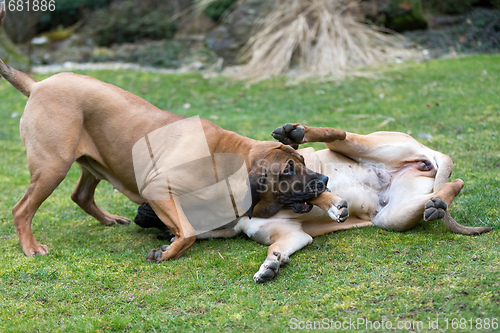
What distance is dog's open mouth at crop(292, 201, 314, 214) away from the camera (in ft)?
14.0

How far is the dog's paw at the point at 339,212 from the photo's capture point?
12.8ft

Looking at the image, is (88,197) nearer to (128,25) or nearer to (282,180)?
(282,180)

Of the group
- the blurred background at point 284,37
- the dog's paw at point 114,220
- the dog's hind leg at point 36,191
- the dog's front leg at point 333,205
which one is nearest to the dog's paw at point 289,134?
the dog's front leg at point 333,205

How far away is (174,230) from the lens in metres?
4.20

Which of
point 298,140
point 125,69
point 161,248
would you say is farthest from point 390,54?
point 161,248

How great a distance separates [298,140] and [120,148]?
5.27ft

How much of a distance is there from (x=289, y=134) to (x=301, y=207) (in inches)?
24.2

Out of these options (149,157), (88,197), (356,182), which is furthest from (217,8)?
(356,182)

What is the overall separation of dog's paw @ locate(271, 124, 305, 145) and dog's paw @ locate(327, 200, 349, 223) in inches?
26.0

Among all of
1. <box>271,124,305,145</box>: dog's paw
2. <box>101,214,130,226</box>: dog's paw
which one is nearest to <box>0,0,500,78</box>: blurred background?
<box>101,214,130,226</box>: dog's paw

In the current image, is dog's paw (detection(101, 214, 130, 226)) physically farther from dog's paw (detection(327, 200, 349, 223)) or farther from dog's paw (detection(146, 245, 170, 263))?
dog's paw (detection(327, 200, 349, 223))

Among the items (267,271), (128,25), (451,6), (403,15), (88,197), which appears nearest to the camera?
(267,271)

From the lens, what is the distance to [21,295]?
360 cm

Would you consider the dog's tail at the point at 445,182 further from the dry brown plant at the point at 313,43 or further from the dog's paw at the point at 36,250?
the dry brown plant at the point at 313,43
